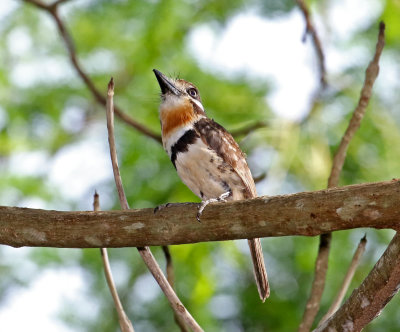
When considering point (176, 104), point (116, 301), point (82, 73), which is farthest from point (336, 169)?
point (82, 73)

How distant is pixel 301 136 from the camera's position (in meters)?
4.27

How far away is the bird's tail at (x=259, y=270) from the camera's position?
10.7 feet

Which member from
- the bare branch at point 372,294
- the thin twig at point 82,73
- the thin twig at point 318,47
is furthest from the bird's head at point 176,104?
the bare branch at point 372,294

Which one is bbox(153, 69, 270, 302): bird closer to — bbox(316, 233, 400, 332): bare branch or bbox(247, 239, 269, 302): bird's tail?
bbox(247, 239, 269, 302): bird's tail

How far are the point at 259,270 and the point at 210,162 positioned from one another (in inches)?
22.3

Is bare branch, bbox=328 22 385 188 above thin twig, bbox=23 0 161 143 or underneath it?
underneath

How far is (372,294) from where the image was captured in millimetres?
2252

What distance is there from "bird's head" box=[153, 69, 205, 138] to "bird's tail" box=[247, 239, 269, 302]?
70 centimetres

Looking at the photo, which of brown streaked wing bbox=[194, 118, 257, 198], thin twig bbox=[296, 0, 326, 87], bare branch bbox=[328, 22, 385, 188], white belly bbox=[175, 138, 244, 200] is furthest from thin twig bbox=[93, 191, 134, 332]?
thin twig bbox=[296, 0, 326, 87]

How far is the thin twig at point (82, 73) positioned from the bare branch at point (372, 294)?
194 centimetres

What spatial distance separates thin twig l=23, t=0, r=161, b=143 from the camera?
4.05 m

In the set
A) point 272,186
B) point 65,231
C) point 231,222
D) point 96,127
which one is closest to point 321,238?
point 272,186

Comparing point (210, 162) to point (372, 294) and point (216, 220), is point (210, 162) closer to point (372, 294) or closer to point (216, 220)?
point (216, 220)

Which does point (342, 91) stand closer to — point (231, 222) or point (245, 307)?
point (245, 307)
